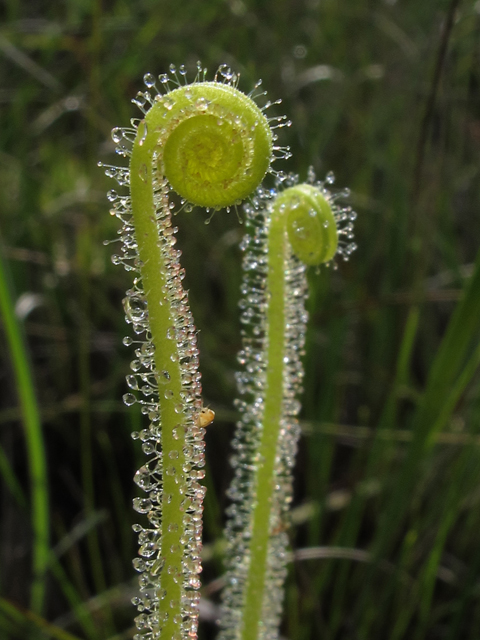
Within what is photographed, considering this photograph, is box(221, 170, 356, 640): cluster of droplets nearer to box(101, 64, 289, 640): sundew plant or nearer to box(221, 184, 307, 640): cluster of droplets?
box(221, 184, 307, 640): cluster of droplets

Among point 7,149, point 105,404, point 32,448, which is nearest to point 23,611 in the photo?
point 32,448

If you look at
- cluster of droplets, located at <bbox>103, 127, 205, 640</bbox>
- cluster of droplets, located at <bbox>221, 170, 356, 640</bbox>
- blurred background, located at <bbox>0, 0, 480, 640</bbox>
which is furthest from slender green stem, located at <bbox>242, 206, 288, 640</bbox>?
blurred background, located at <bbox>0, 0, 480, 640</bbox>

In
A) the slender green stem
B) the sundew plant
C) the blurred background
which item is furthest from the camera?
the blurred background

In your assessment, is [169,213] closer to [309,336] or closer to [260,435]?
[260,435]

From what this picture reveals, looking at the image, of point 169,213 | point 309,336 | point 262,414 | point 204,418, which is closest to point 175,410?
point 204,418

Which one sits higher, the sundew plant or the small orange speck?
the sundew plant
